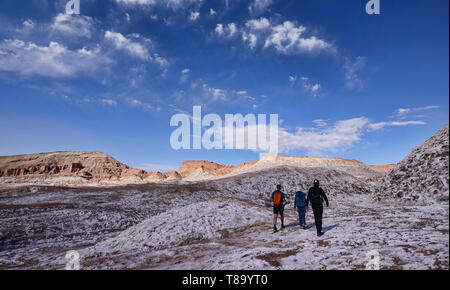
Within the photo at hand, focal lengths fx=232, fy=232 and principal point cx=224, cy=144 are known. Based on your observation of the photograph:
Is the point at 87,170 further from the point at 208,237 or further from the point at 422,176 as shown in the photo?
the point at 422,176

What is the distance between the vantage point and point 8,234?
1777cm

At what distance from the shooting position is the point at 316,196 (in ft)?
34.2

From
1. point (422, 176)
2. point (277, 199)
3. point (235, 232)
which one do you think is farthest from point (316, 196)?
point (422, 176)

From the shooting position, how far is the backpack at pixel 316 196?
10.4 meters

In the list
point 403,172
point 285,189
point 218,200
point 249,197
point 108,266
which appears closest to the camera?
point 108,266

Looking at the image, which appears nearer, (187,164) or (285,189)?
(285,189)

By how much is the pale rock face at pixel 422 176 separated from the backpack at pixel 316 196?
5.55 meters

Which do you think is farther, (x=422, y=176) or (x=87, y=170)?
(x=87, y=170)

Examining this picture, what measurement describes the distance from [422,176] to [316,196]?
8.01m

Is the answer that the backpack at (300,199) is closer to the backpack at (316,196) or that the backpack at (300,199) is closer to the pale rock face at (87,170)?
the backpack at (316,196)

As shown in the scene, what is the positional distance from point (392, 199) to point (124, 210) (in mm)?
24839
